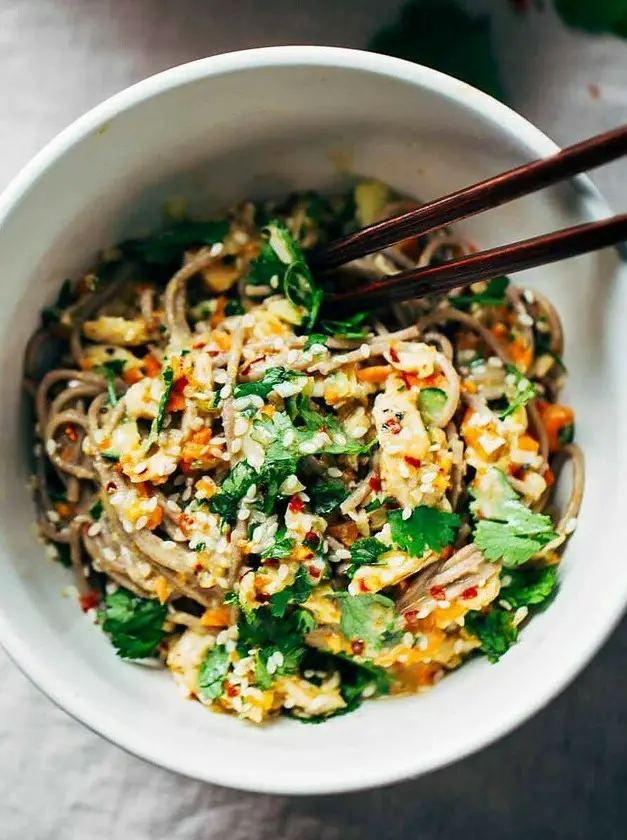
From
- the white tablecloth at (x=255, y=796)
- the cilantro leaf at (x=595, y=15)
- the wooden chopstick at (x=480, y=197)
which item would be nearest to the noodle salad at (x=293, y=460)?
the wooden chopstick at (x=480, y=197)

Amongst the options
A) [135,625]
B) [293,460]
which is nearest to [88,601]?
[135,625]

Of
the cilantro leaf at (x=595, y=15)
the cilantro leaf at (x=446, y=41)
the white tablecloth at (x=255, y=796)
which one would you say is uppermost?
the cilantro leaf at (x=595, y=15)

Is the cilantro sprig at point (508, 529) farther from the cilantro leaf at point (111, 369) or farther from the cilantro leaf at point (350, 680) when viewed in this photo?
the cilantro leaf at point (111, 369)

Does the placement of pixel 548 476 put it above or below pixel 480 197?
below

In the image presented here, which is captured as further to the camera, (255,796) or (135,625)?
(255,796)

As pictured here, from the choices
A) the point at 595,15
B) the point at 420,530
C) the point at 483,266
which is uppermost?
the point at 595,15

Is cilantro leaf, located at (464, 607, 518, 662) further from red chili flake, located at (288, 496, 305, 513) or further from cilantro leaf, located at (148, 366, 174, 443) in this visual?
cilantro leaf, located at (148, 366, 174, 443)

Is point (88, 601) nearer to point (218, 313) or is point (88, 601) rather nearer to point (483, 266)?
point (218, 313)
